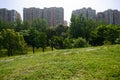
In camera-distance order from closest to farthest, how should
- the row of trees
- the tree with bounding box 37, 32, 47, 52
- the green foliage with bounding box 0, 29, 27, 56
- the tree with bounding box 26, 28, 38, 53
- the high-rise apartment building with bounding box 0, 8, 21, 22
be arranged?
1. the green foliage with bounding box 0, 29, 27, 56
2. the row of trees
3. the tree with bounding box 37, 32, 47, 52
4. the tree with bounding box 26, 28, 38, 53
5. the high-rise apartment building with bounding box 0, 8, 21, 22

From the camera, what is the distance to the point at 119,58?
527 inches

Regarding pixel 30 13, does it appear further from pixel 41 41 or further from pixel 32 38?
pixel 41 41

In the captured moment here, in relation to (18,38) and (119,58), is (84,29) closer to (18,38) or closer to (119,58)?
(18,38)

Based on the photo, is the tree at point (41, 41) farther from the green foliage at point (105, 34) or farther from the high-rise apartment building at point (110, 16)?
the high-rise apartment building at point (110, 16)

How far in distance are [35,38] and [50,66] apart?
162 feet

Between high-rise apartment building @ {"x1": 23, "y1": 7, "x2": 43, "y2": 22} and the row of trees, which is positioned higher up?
high-rise apartment building @ {"x1": 23, "y1": 7, "x2": 43, "y2": 22}

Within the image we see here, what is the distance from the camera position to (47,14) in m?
128

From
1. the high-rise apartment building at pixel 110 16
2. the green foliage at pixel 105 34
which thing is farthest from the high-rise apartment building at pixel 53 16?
the green foliage at pixel 105 34

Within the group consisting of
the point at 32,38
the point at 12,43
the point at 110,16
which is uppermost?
the point at 110,16

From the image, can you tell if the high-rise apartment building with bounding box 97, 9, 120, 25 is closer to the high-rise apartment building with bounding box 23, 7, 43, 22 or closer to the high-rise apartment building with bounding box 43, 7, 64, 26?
the high-rise apartment building with bounding box 43, 7, 64, 26

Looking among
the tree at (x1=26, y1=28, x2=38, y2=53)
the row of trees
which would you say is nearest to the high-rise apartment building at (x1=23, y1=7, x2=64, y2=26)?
the row of trees

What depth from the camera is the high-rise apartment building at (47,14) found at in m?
128

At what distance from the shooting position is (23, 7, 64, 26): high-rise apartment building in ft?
419

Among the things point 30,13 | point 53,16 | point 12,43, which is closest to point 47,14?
point 53,16
